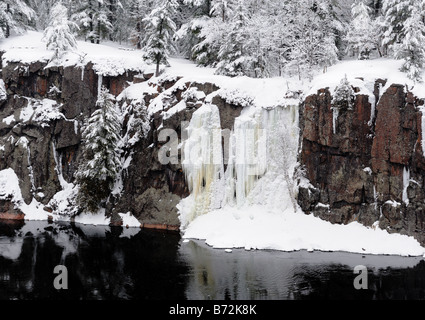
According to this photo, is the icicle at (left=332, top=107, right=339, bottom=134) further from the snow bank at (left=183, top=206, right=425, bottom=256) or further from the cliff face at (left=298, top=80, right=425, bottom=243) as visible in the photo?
the snow bank at (left=183, top=206, right=425, bottom=256)

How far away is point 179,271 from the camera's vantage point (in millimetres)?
16312

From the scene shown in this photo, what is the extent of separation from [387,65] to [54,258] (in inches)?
932

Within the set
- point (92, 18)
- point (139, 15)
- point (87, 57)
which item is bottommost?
point (87, 57)

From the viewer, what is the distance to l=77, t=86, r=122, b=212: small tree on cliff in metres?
24.0

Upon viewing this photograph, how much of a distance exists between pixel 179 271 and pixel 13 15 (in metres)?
31.9

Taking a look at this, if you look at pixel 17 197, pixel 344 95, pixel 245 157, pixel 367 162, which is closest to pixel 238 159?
pixel 245 157

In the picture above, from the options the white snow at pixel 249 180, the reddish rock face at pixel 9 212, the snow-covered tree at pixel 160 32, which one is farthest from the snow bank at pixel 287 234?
the reddish rock face at pixel 9 212

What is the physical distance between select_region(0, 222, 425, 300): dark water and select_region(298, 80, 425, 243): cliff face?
3197 mm

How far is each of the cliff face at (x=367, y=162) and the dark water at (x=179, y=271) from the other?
3.20m

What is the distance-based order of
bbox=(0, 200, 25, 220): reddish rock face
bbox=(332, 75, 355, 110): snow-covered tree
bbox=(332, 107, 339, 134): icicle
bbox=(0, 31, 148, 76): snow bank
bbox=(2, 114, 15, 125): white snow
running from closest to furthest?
bbox=(332, 75, 355, 110): snow-covered tree < bbox=(332, 107, 339, 134): icicle < bbox=(0, 200, 25, 220): reddish rock face < bbox=(0, 31, 148, 76): snow bank < bbox=(2, 114, 15, 125): white snow

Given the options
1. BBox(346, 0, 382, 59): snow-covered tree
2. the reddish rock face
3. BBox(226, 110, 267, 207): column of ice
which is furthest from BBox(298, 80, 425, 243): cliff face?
Result: the reddish rock face

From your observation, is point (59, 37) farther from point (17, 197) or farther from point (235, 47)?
point (235, 47)

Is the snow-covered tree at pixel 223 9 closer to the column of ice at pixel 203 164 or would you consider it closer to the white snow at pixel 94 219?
the column of ice at pixel 203 164

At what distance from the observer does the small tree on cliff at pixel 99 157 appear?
2400cm
